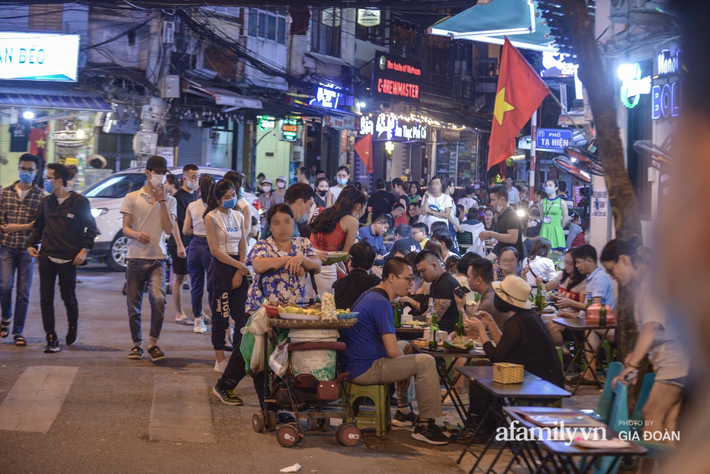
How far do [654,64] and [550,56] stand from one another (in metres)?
5.68

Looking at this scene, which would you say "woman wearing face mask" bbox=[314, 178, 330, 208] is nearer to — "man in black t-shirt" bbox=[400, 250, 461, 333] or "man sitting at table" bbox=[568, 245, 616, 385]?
"man sitting at table" bbox=[568, 245, 616, 385]

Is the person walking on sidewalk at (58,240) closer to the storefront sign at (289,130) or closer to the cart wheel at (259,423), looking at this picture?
the cart wheel at (259,423)

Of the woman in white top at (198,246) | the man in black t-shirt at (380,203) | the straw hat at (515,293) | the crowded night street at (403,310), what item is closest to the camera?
the crowded night street at (403,310)

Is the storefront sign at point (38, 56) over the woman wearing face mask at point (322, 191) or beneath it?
over

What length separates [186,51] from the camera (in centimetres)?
2155

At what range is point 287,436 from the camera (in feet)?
19.7

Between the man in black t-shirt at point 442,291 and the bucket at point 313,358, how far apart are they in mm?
2082

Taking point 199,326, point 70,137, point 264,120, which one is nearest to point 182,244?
point 199,326

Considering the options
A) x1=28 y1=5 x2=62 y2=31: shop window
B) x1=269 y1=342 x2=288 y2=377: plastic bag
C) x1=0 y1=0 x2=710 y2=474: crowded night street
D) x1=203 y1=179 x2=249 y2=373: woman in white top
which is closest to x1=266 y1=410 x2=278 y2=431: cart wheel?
x1=0 y1=0 x2=710 y2=474: crowded night street

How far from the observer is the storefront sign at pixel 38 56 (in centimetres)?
1894

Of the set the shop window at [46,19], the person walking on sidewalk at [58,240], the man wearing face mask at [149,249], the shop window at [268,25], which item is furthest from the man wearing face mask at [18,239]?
the shop window at [268,25]

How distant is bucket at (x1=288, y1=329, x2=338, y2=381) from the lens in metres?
6.07

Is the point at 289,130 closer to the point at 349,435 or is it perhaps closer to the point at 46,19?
the point at 46,19

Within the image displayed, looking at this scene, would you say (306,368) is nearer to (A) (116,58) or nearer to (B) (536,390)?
(B) (536,390)
